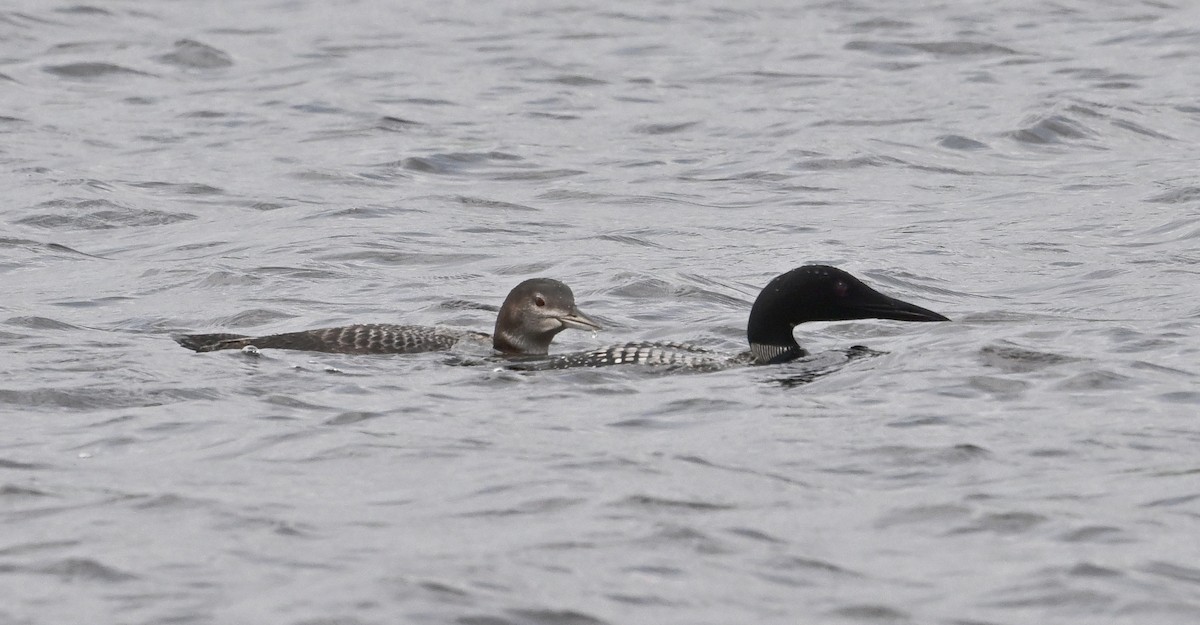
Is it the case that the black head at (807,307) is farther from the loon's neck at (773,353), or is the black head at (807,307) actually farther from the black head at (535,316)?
the black head at (535,316)

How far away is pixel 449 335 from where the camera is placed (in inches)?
370

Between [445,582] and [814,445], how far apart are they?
201cm

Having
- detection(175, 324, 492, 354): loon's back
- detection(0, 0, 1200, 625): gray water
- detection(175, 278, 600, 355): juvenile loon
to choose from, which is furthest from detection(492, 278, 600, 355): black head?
detection(0, 0, 1200, 625): gray water

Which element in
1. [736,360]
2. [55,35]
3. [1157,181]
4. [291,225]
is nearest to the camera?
[736,360]

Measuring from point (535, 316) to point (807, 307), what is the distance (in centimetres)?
126

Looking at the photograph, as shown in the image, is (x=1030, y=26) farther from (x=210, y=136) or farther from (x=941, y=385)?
(x=941, y=385)

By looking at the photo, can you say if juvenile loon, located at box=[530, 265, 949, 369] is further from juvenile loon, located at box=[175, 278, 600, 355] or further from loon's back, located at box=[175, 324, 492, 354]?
loon's back, located at box=[175, 324, 492, 354]

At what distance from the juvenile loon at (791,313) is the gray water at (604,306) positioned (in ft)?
0.69

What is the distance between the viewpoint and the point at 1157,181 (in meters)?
14.2

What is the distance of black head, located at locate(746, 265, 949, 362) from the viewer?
29.9 ft

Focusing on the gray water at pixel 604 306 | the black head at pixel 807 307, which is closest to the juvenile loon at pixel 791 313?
the black head at pixel 807 307

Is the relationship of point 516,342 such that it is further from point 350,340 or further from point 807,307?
point 807,307

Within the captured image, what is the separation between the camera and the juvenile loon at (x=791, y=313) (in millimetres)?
8961

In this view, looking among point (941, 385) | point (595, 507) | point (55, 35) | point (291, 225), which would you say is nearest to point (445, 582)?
point (595, 507)
